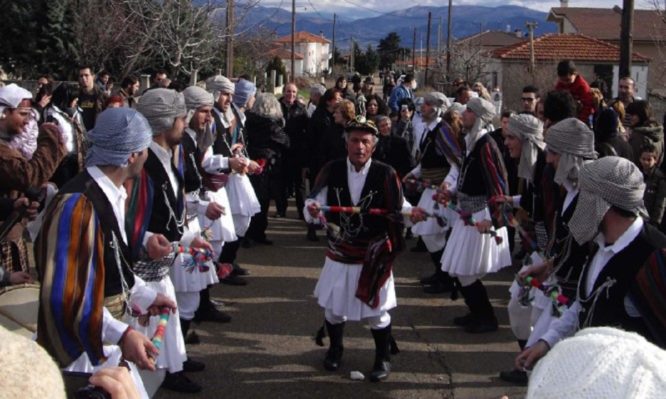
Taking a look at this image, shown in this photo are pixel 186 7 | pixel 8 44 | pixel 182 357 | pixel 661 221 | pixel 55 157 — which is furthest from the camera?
pixel 8 44

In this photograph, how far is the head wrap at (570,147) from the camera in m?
4.38

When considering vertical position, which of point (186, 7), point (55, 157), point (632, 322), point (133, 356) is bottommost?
point (133, 356)

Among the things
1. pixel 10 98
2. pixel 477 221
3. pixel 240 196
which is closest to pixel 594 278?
pixel 477 221

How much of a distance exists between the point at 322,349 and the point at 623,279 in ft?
11.1

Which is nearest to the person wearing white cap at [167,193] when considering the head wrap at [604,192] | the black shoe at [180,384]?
the black shoe at [180,384]

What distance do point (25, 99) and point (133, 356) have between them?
3272 mm

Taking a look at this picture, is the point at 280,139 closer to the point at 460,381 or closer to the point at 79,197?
the point at 460,381

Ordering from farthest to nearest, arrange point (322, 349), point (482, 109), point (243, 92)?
point (243, 92)
point (482, 109)
point (322, 349)

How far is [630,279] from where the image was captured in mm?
3287

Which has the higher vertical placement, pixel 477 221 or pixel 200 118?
pixel 200 118

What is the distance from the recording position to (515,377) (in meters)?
5.64

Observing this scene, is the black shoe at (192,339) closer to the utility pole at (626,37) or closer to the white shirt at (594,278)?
the white shirt at (594,278)

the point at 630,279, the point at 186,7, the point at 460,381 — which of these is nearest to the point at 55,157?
the point at 460,381

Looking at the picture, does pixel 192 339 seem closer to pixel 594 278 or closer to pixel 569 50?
pixel 594 278
